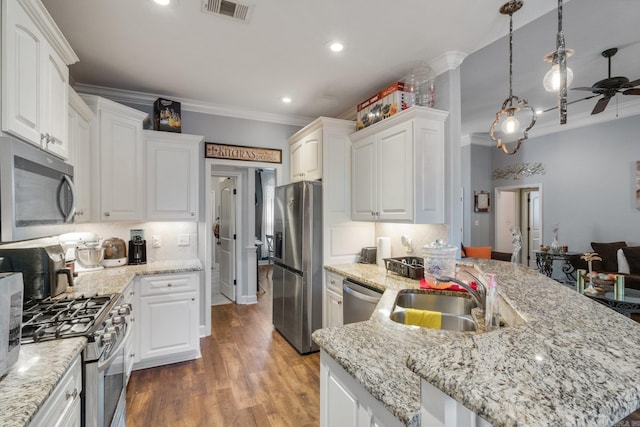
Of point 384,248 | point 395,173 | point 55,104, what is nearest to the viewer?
point 55,104

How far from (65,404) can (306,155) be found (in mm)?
2876

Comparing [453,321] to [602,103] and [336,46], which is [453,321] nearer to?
Result: [336,46]

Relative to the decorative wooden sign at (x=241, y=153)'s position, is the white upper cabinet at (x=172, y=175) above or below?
below

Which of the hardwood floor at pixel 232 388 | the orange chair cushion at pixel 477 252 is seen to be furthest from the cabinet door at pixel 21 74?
the orange chair cushion at pixel 477 252

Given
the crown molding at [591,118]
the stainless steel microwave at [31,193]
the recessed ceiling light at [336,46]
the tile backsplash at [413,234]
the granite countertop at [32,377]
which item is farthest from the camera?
the crown molding at [591,118]

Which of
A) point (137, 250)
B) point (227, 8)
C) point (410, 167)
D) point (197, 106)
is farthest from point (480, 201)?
point (137, 250)

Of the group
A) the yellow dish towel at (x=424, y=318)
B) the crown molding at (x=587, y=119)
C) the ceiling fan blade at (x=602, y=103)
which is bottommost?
the yellow dish towel at (x=424, y=318)

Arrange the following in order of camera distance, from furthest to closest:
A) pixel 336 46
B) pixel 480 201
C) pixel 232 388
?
pixel 480 201 → pixel 232 388 → pixel 336 46

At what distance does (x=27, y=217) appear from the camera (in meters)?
1.28

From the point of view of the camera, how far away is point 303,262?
3121mm

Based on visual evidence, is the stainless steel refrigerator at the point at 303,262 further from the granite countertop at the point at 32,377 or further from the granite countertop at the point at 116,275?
the granite countertop at the point at 32,377

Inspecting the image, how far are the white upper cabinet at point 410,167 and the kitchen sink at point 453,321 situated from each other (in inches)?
35.4

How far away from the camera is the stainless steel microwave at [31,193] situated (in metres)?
1.16

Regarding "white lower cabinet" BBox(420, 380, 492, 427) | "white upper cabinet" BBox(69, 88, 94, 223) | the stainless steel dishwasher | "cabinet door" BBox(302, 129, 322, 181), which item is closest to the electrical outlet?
"white upper cabinet" BBox(69, 88, 94, 223)
